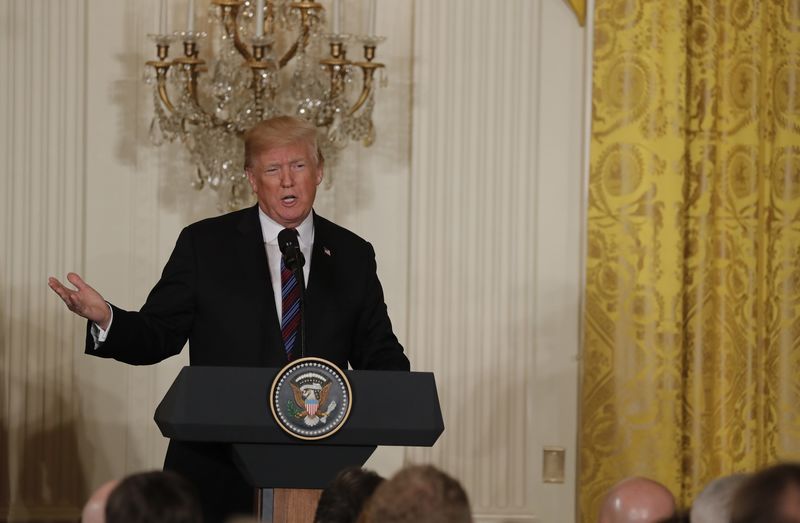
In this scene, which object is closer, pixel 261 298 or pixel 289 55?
pixel 261 298

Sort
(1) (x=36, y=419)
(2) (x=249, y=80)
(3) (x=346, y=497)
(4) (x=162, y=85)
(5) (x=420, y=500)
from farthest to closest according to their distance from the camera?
(1) (x=36, y=419)
(4) (x=162, y=85)
(2) (x=249, y=80)
(3) (x=346, y=497)
(5) (x=420, y=500)

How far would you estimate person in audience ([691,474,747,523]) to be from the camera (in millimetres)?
2209

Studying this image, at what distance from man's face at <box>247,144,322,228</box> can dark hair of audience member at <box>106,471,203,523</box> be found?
188 centimetres

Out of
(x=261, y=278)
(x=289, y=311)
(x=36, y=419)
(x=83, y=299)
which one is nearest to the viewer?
(x=83, y=299)

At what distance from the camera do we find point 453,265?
551cm

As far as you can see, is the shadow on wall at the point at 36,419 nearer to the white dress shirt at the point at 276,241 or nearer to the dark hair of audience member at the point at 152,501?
the white dress shirt at the point at 276,241

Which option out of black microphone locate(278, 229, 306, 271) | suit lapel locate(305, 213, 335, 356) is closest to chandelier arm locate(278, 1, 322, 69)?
suit lapel locate(305, 213, 335, 356)

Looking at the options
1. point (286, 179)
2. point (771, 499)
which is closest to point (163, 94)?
point (286, 179)

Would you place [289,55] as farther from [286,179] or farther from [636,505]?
[636,505]

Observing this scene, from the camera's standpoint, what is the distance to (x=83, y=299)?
3.47m

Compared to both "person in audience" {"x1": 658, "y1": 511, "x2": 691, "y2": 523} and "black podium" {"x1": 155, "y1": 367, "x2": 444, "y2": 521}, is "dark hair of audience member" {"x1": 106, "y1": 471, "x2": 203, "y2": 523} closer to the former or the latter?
"person in audience" {"x1": 658, "y1": 511, "x2": 691, "y2": 523}

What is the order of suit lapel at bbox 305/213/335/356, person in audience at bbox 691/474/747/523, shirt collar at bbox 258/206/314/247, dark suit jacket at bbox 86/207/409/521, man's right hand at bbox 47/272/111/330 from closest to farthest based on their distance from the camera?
person in audience at bbox 691/474/747/523 → man's right hand at bbox 47/272/111/330 → dark suit jacket at bbox 86/207/409/521 → suit lapel at bbox 305/213/335/356 → shirt collar at bbox 258/206/314/247

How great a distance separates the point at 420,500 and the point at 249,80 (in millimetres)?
3119

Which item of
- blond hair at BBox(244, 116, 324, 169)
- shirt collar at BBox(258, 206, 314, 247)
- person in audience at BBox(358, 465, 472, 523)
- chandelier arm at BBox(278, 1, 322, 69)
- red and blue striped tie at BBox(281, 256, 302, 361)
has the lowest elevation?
person in audience at BBox(358, 465, 472, 523)
